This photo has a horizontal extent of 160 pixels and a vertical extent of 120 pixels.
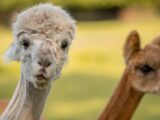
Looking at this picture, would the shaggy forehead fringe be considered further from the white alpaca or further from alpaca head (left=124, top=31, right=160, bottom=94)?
alpaca head (left=124, top=31, right=160, bottom=94)

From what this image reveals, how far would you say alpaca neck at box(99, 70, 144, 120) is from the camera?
4234mm

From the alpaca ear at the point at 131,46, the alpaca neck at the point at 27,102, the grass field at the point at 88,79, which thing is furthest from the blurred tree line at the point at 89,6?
the alpaca neck at the point at 27,102

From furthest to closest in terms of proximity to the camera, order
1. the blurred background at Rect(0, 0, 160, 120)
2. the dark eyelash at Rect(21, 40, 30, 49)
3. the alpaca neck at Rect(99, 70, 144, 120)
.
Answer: the blurred background at Rect(0, 0, 160, 120)
the alpaca neck at Rect(99, 70, 144, 120)
the dark eyelash at Rect(21, 40, 30, 49)

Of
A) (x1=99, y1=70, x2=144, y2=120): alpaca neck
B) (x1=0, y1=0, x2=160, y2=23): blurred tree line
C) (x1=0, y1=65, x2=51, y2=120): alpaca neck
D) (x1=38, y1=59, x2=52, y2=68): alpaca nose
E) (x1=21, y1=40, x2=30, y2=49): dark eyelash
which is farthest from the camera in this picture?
(x1=0, y1=0, x2=160, y2=23): blurred tree line

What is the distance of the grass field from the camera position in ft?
39.1

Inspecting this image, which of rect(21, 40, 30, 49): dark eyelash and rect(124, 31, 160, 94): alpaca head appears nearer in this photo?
rect(21, 40, 30, 49): dark eyelash

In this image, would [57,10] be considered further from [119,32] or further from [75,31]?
[119,32]

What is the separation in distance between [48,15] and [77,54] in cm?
1581

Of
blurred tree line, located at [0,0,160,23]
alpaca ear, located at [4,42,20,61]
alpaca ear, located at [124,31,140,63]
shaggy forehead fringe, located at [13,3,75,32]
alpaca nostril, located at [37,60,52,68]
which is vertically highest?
blurred tree line, located at [0,0,160,23]

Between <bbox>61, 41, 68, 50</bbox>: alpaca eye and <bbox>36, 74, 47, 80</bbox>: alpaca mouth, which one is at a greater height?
<bbox>61, 41, 68, 50</bbox>: alpaca eye

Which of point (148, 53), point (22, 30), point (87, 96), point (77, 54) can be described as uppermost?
point (77, 54)

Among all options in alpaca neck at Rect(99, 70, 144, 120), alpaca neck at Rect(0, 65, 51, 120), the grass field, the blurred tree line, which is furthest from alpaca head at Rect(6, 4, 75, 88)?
the blurred tree line

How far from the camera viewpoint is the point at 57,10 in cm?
280

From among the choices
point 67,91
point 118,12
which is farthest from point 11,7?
point 67,91
